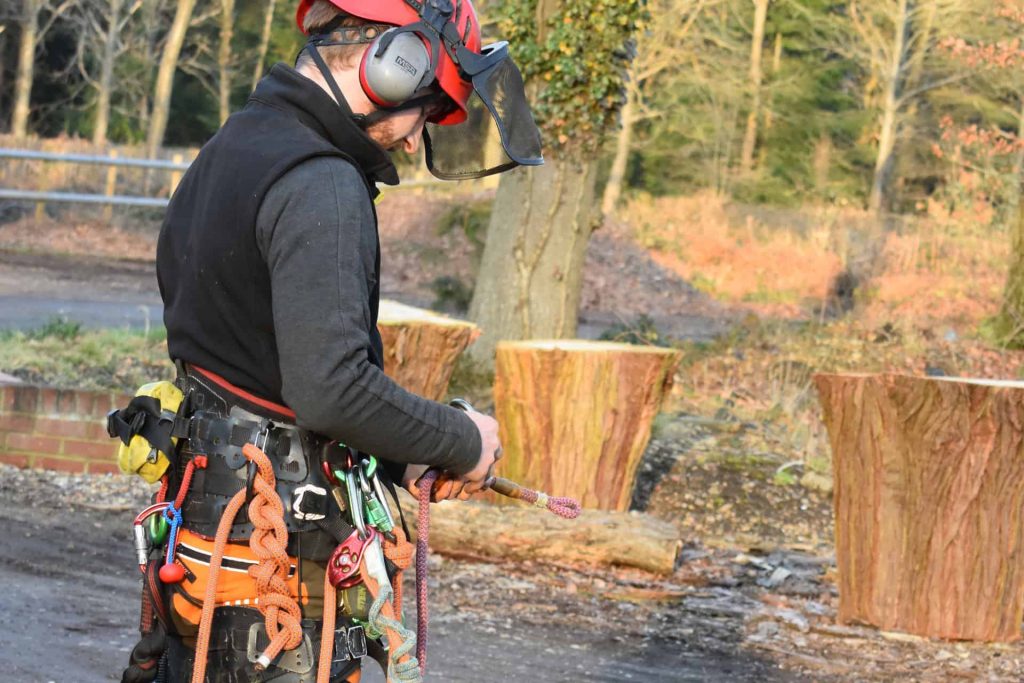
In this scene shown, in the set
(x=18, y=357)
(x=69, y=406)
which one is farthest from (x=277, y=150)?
(x=18, y=357)

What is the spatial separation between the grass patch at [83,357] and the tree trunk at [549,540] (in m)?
2.58

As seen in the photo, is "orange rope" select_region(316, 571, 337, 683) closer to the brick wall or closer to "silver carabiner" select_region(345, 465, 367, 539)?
"silver carabiner" select_region(345, 465, 367, 539)

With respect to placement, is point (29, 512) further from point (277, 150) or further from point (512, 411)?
point (277, 150)

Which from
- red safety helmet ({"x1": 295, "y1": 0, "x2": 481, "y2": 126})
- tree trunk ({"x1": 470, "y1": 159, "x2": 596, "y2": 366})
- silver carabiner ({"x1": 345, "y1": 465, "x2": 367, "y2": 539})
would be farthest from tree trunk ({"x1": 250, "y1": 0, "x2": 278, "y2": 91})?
silver carabiner ({"x1": 345, "y1": 465, "x2": 367, "y2": 539})

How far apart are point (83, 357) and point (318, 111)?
7.06 meters

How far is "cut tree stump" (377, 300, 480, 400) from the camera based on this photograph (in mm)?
7617

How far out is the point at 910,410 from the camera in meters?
5.75

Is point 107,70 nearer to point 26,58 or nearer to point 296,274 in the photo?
point 26,58

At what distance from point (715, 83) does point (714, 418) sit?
2787cm

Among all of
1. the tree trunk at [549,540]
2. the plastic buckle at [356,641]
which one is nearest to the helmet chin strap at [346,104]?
the plastic buckle at [356,641]

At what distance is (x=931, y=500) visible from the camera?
5805mm

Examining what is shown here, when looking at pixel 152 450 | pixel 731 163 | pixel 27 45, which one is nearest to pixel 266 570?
pixel 152 450

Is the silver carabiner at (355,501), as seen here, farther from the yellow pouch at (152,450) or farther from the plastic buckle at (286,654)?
the yellow pouch at (152,450)

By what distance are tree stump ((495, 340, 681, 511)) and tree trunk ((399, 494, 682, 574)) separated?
474 millimetres
